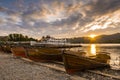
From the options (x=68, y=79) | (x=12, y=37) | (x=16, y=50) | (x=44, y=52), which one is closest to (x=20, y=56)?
(x=16, y=50)

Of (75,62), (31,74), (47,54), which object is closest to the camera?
(31,74)

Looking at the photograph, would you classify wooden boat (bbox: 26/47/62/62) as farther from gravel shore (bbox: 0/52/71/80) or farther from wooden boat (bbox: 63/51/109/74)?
wooden boat (bbox: 63/51/109/74)

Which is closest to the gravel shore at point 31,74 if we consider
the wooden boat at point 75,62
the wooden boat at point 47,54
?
the wooden boat at point 75,62

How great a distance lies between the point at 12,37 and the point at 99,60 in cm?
10468

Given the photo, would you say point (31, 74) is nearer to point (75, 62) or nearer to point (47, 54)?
point (75, 62)

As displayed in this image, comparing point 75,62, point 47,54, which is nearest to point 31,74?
point 75,62

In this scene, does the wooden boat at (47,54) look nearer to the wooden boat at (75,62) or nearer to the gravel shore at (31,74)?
the gravel shore at (31,74)

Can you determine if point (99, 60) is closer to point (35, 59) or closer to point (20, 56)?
point (35, 59)

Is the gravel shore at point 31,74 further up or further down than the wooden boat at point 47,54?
further down

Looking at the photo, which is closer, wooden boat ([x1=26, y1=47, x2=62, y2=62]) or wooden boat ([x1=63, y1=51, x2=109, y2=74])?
wooden boat ([x1=63, y1=51, x2=109, y2=74])

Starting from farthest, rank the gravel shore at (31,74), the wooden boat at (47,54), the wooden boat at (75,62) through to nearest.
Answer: the wooden boat at (47,54) → the wooden boat at (75,62) → the gravel shore at (31,74)

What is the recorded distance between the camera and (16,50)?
1348 inches

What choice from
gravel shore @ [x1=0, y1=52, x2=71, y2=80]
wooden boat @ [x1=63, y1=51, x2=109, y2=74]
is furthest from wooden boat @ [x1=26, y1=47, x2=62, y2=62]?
wooden boat @ [x1=63, y1=51, x2=109, y2=74]

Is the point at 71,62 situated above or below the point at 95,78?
above
